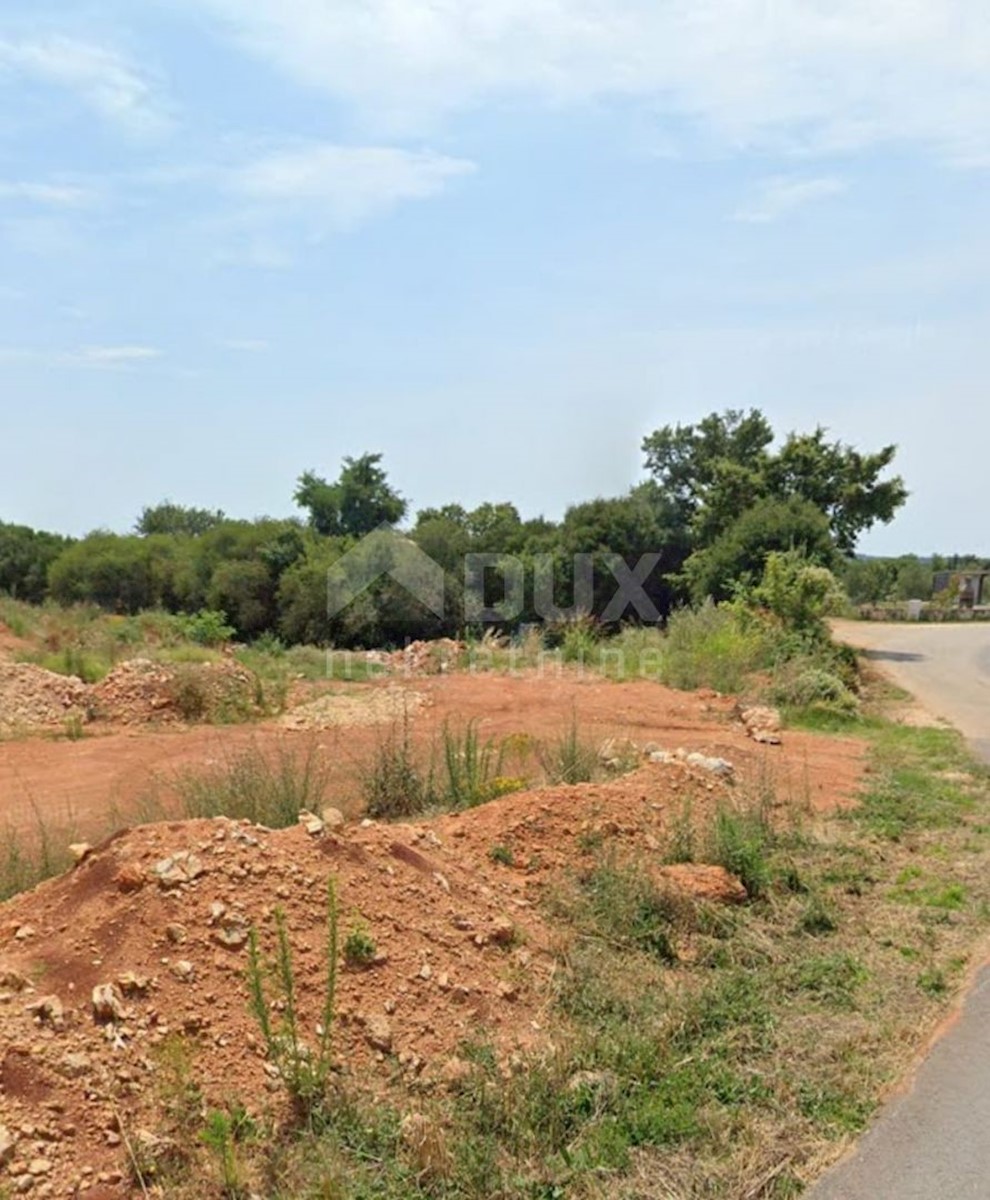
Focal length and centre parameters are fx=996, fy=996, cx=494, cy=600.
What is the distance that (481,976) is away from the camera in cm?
436

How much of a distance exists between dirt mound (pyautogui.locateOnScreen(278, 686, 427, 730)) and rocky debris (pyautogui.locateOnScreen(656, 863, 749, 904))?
6.93m

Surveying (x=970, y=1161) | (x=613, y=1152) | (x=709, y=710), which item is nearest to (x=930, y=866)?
(x=970, y=1161)

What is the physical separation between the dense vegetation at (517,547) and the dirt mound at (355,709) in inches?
339

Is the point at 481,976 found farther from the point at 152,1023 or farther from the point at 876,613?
the point at 876,613

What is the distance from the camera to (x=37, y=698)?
45.5 feet

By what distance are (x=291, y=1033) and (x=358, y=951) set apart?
0.71 metres

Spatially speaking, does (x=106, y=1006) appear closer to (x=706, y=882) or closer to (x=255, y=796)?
(x=255, y=796)

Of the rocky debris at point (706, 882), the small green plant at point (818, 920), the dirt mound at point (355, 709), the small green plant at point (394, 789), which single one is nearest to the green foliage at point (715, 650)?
the dirt mound at point (355, 709)

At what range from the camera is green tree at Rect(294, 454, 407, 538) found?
3475cm

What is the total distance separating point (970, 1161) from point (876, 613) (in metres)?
40.5

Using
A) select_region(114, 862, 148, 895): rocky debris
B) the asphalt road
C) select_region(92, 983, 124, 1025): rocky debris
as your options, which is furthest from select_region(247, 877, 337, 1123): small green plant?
the asphalt road

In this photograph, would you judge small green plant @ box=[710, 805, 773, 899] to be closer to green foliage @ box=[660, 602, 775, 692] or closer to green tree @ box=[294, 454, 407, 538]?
green foliage @ box=[660, 602, 775, 692]

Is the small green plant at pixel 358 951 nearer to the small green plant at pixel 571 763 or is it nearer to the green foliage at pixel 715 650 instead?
the small green plant at pixel 571 763

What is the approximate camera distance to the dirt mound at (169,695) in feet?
44.2
